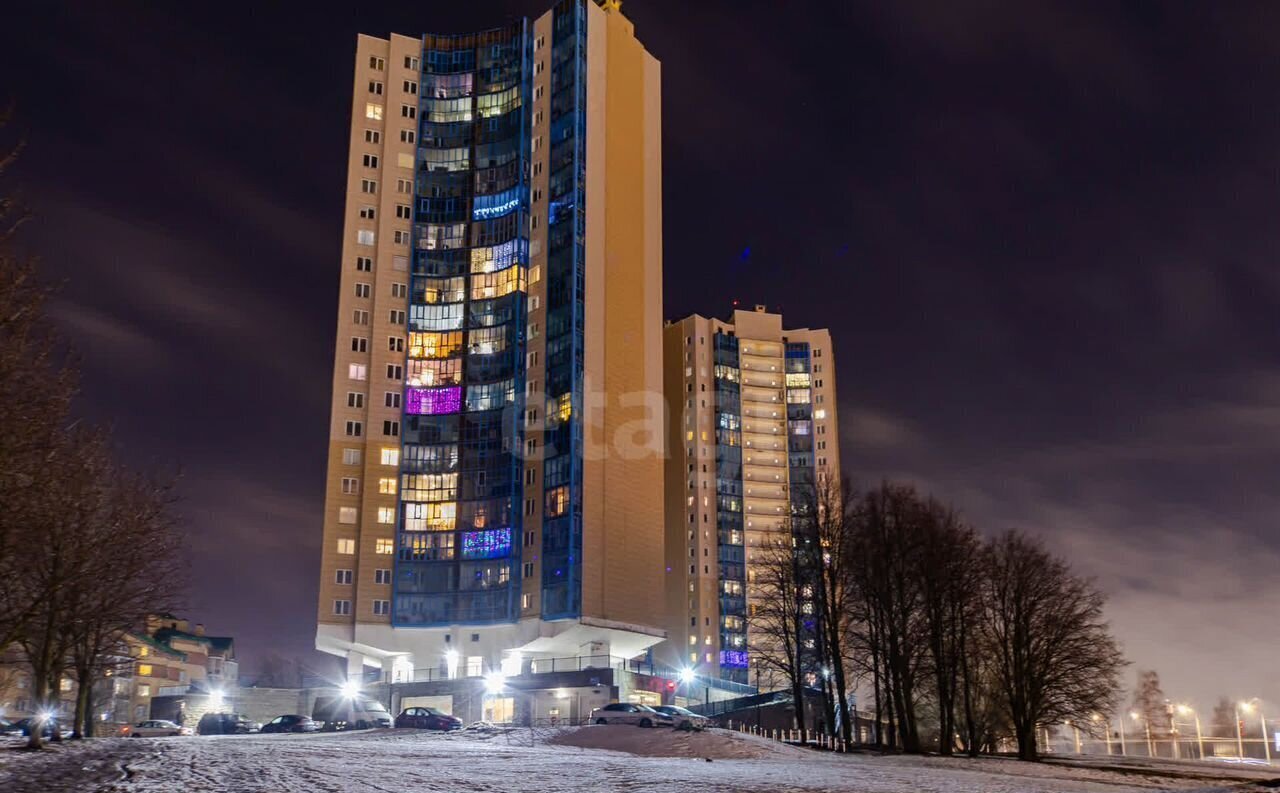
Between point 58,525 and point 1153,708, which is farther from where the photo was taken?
point 1153,708

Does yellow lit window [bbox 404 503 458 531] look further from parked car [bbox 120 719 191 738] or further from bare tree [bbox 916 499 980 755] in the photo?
bare tree [bbox 916 499 980 755]

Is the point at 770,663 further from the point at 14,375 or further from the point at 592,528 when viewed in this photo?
the point at 14,375

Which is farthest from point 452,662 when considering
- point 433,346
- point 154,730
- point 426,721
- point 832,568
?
point 832,568

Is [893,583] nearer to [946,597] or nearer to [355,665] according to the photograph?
[946,597]

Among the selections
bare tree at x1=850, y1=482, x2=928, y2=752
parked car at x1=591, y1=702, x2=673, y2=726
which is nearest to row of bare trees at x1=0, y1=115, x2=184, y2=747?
parked car at x1=591, y1=702, x2=673, y2=726

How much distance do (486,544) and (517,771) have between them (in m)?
102

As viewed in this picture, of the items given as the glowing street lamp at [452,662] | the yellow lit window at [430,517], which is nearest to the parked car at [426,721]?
the glowing street lamp at [452,662]

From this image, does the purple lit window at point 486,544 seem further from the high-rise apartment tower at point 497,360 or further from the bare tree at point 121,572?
the bare tree at point 121,572

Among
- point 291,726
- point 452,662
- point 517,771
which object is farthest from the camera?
point 452,662

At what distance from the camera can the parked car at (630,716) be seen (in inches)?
2756

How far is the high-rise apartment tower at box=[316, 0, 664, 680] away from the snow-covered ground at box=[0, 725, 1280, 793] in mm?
75746

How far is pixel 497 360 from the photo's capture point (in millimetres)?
138000

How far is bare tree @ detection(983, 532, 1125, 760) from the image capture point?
70.0 meters

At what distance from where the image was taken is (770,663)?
7900 cm
